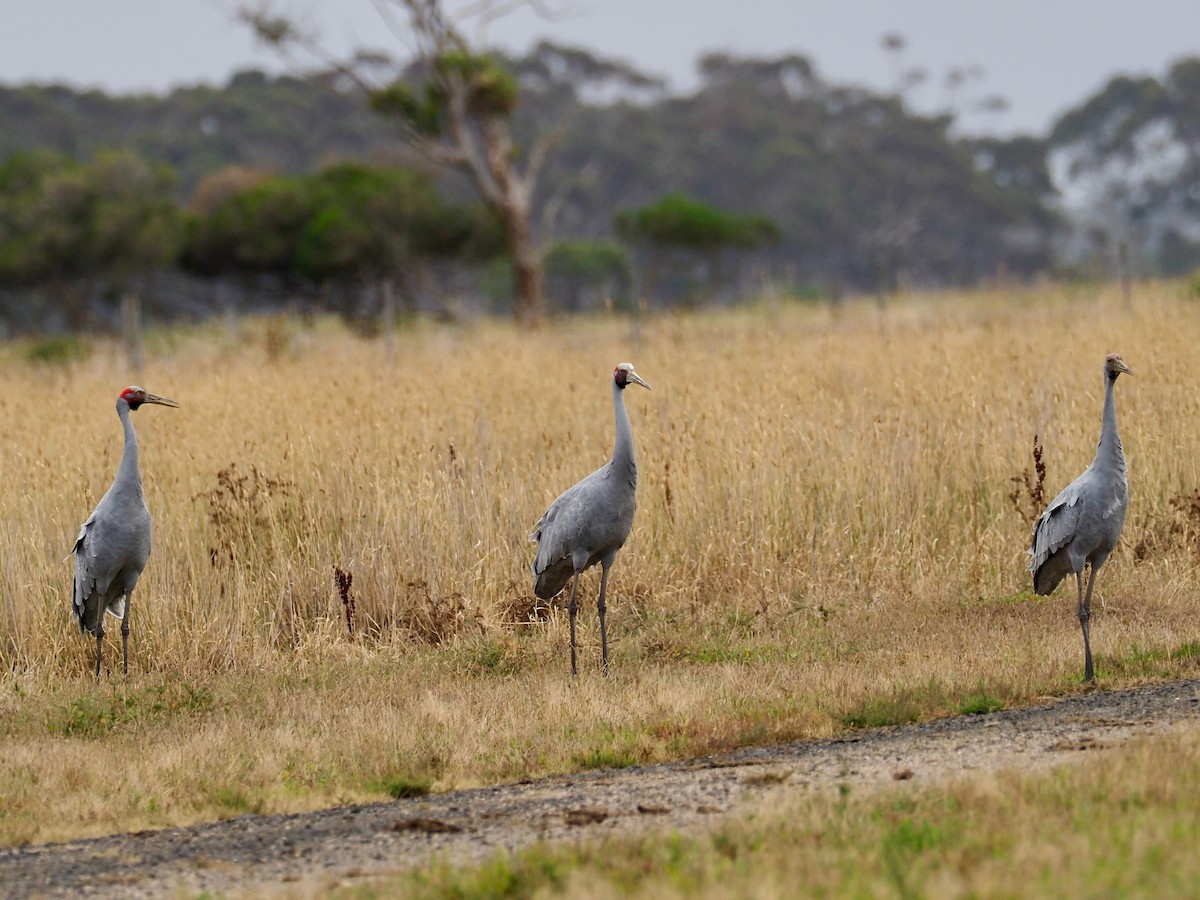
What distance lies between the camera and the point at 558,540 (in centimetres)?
883

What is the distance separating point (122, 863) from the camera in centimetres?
539

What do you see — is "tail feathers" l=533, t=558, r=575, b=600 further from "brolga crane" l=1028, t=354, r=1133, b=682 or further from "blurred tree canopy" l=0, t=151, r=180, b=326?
"blurred tree canopy" l=0, t=151, r=180, b=326

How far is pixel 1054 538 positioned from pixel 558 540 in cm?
270

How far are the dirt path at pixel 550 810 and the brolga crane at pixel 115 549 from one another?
325 cm

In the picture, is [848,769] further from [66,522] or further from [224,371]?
[224,371]

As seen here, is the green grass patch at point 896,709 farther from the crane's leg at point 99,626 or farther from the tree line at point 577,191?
the tree line at point 577,191

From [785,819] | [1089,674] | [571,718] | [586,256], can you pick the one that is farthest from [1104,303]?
[586,256]

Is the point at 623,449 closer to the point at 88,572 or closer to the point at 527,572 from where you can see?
the point at 527,572

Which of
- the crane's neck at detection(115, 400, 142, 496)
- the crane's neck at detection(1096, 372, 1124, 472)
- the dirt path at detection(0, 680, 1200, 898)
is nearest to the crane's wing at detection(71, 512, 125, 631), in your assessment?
the crane's neck at detection(115, 400, 142, 496)

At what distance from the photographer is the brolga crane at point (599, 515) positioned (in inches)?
341

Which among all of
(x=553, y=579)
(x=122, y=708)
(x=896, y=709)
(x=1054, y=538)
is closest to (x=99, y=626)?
(x=122, y=708)

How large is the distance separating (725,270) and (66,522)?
99.7ft

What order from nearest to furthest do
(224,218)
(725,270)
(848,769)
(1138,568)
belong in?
(848,769) < (1138,568) < (224,218) < (725,270)

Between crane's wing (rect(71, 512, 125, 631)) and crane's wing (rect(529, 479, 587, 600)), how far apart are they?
96.1 inches
